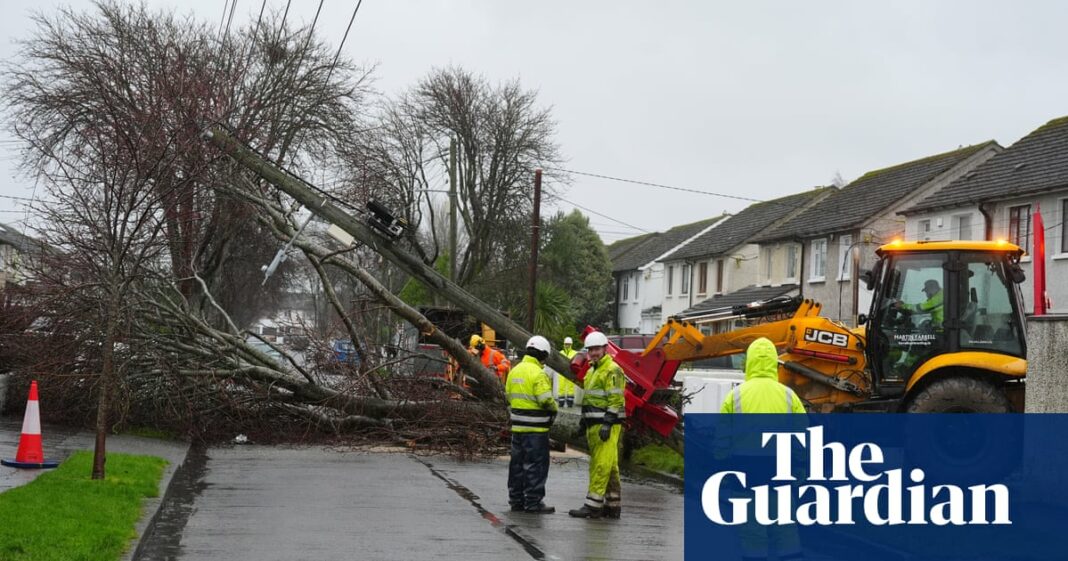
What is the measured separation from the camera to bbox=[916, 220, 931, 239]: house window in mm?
35406

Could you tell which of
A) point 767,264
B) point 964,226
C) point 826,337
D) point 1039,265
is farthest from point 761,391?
point 767,264

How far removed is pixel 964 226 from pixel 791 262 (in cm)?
1275

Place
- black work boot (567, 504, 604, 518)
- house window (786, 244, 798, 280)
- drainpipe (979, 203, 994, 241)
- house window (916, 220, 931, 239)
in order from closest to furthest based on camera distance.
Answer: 1. black work boot (567, 504, 604, 518)
2. drainpipe (979, 203, 994, 241)
3. house window (916, 220, 931, 239)
4. house window (786, 244, 798, 280)

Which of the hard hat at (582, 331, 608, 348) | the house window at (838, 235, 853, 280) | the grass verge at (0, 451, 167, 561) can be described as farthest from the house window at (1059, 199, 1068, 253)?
the grass verge at (0, 451, 167, 561)

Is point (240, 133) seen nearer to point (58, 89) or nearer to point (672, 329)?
point (58, 89)

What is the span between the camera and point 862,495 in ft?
39.7

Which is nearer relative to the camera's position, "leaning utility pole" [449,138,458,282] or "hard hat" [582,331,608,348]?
"hard hat" [582,331,608,348]

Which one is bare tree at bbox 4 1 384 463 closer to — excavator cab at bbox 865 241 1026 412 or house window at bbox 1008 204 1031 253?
excavator cab at bbox 865 241 1026 412

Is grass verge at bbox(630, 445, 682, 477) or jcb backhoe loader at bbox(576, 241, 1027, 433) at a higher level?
jcb backhoe loader at bbox(576, 241, 1027, 433)

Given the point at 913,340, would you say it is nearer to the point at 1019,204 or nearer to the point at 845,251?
the point at 1019,204

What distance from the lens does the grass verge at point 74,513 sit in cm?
860

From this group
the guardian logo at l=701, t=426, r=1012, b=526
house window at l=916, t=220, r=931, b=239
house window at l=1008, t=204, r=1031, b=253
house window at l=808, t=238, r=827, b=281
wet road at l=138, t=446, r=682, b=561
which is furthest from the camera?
house window at l=808, t=238, r=827, b=281

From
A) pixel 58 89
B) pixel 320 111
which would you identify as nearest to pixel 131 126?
pixel 58 89

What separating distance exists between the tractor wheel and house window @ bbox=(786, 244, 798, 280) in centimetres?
3175
